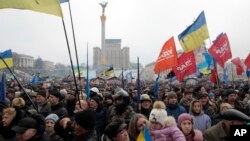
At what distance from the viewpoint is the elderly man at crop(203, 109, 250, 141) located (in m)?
3.11

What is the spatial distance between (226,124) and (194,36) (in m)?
7.17

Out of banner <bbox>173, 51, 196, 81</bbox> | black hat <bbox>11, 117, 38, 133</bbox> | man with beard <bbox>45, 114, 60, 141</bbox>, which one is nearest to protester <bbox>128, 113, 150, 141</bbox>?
man with beard <bbox>45, 114, 60, 141</bbox>

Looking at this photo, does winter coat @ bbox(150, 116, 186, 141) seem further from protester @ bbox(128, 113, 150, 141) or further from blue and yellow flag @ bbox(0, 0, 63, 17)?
blue and yellow flag @ bbox(0, 0, 63, 17)

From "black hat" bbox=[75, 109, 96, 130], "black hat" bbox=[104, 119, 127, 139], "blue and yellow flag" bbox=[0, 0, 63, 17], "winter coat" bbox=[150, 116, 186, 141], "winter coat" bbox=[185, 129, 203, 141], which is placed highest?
"blue and yellow flag" bbox=[0, 0, 63, 17]

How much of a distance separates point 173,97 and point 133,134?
2249mm

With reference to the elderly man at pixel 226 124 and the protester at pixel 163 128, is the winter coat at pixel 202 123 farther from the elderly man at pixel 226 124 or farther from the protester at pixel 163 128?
the elderly man at pixel 226 124

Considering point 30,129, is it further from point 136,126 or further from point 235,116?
point 235,116

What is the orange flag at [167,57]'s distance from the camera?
28.4 ft

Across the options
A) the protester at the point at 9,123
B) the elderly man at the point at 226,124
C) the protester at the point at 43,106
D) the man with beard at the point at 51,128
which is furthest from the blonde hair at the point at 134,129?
the protester at the point at 43,106

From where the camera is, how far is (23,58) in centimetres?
7794

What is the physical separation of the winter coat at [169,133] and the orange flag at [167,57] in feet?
16.3

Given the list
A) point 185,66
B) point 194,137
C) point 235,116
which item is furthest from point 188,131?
point 185,66

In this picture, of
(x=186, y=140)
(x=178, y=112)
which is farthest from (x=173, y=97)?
(x=186, y=140)

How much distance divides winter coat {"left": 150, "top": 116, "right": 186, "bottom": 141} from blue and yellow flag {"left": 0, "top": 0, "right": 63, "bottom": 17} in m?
1.66
